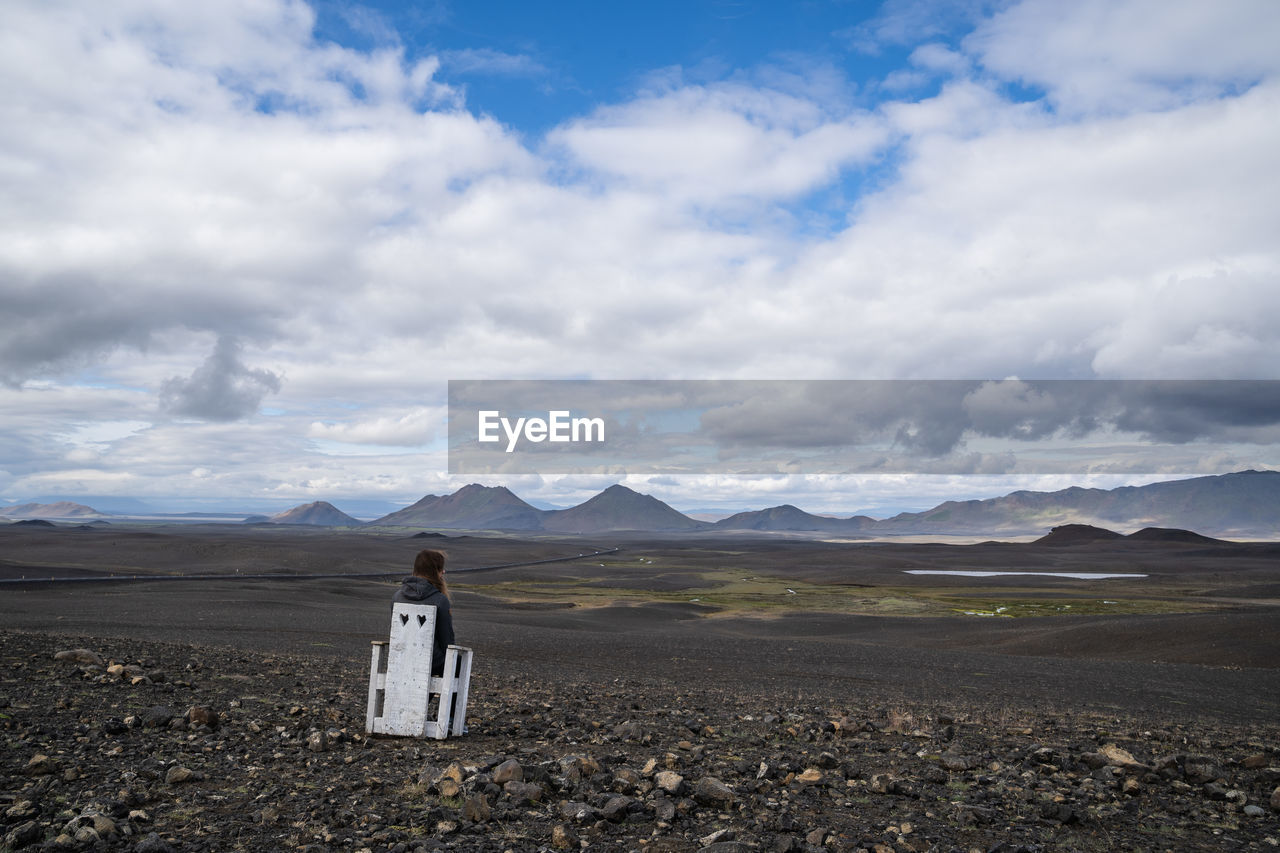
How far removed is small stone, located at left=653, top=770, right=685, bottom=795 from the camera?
21.8 ft

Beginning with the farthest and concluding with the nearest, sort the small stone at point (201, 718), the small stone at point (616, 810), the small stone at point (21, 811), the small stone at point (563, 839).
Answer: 1. the small stone at point (201, 718)
2. the small stone at point (616, 810)
3. the small stone at point (563, 839)
4. the small stone at point (21, 811)

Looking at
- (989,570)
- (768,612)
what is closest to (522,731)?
(768,612)

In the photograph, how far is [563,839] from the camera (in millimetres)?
5629

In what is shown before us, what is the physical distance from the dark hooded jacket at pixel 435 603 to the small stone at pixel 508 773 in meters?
2.10

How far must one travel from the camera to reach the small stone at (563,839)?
5.61 metres

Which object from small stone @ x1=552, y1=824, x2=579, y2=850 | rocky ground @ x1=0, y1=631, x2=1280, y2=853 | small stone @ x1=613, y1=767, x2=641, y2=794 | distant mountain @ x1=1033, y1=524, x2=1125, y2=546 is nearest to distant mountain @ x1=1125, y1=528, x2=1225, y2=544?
distant mountain @ x1=1033, y1=524, x2=1125, y2=546

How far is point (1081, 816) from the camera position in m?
6.63

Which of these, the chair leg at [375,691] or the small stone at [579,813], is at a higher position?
the chair leg at [375,691]

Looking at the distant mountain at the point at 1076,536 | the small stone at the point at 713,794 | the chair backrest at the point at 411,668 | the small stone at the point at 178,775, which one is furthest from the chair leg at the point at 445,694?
the distant mountain at the point at 1076,536

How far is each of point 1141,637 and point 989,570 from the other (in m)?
92.3

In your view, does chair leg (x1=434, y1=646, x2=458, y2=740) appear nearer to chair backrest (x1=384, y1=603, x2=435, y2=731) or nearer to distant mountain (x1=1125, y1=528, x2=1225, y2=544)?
chair backrest (x1=384, y1=603, x2=435, y2=731)

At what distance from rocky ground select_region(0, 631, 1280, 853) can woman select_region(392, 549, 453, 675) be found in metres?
0.91

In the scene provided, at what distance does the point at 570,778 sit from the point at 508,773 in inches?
20.4

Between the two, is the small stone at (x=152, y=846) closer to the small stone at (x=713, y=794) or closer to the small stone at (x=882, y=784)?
the small stone at (x=713, y=794)
